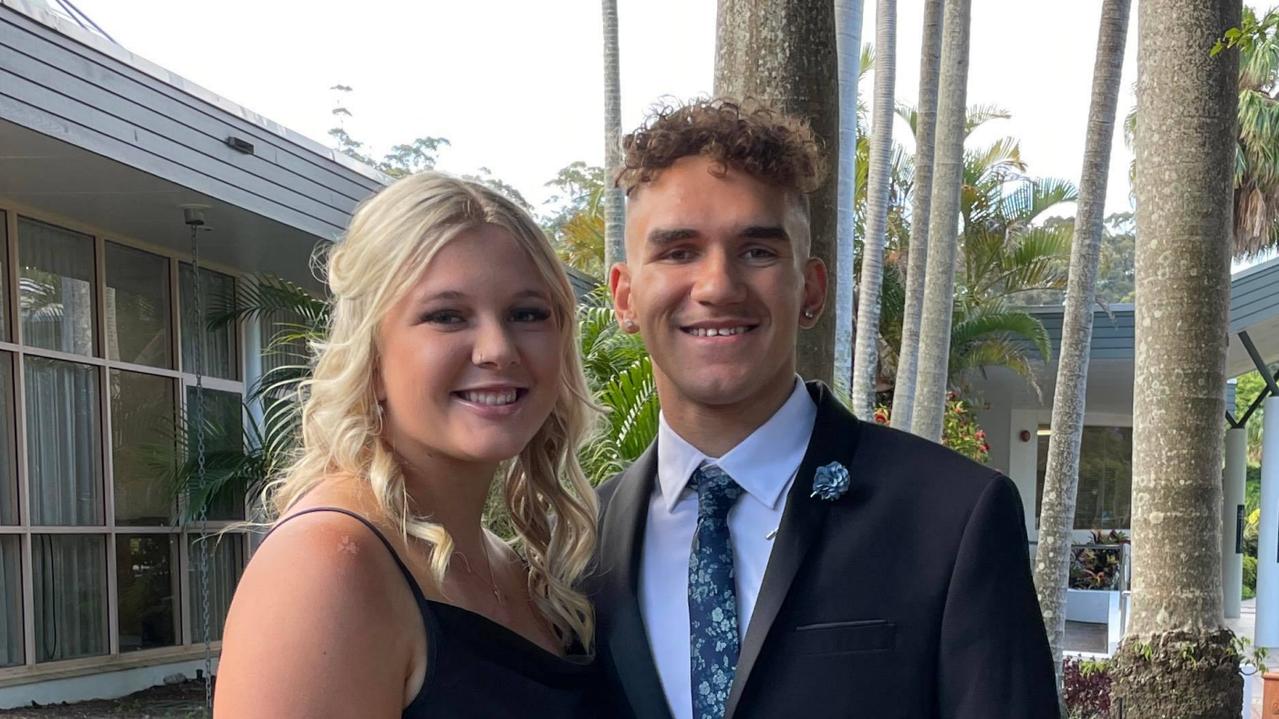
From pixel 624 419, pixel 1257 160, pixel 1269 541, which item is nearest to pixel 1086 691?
pixel 624 419

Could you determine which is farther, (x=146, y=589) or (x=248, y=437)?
(x=146, y=589)

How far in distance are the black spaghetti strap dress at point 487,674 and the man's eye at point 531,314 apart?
43 cm

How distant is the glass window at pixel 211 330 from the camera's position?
10.1 m

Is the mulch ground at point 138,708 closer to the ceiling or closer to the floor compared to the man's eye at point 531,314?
closer to the floor

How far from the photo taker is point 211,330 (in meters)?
10.3

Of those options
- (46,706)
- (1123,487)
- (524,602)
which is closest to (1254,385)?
(1123,487)

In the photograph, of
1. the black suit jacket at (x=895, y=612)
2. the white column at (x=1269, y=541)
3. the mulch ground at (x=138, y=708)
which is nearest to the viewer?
the black suit jacket at (x=895, y=612)

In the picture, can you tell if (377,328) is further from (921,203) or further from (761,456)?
(921,203)

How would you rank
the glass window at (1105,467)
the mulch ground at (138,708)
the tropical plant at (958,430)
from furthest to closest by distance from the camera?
1. the glass window at (1105,467)
2. the tropical plant at (958,430)
3. the mulch ground at (138,708)

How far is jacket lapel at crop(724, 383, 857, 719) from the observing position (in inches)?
78.4

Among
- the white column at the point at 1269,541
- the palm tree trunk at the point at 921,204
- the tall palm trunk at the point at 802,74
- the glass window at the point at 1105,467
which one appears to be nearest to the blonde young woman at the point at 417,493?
the tall palm trunk at the point at 802,74

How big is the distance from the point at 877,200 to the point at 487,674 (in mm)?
9661

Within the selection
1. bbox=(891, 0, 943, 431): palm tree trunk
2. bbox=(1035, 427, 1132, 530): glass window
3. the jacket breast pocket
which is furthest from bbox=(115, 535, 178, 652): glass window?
bbox=(1035, 427, 1132, 530): glass window

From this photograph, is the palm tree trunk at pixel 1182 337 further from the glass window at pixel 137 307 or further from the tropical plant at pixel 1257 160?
the tropical plant at pixel 1257 160
